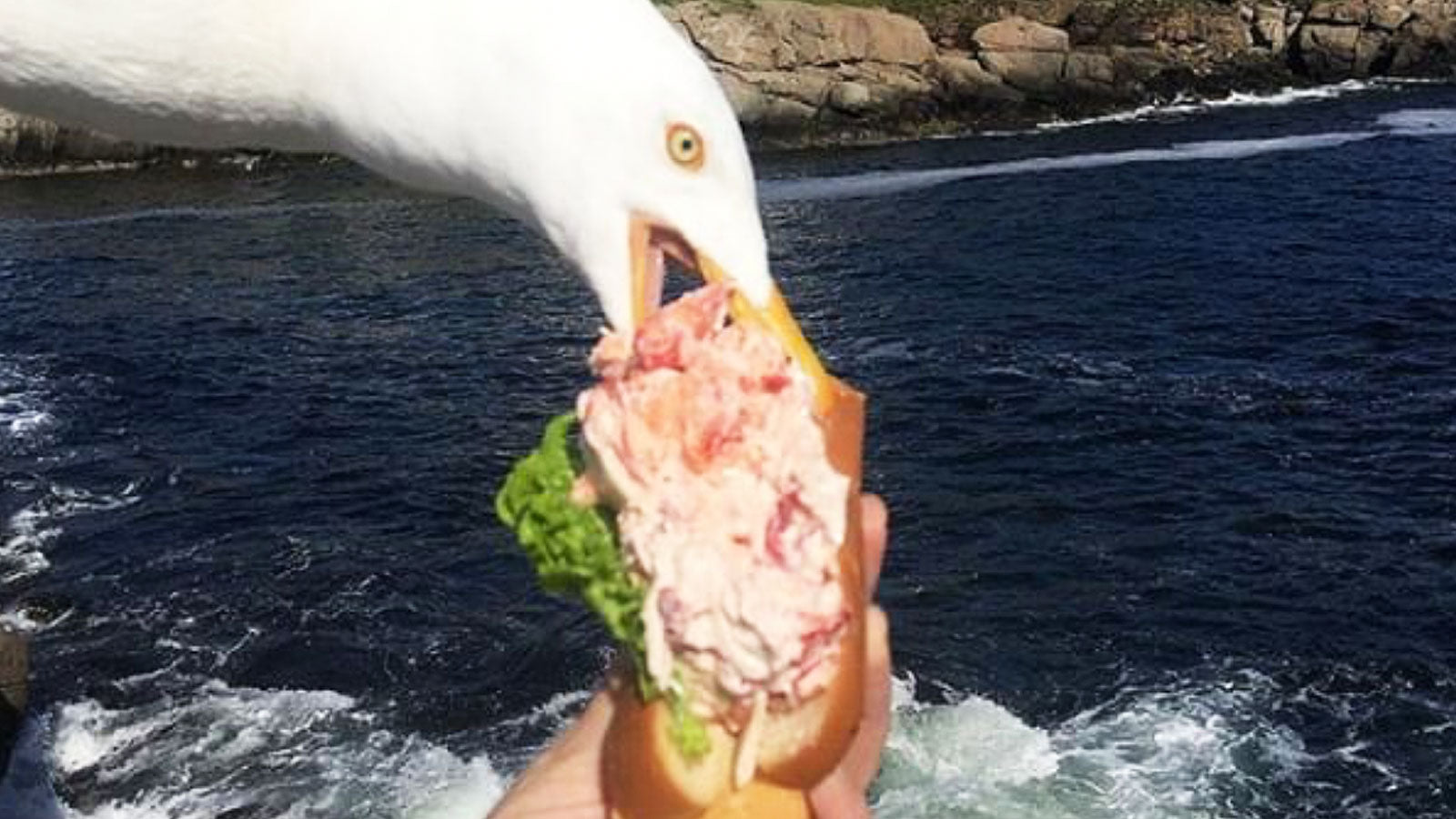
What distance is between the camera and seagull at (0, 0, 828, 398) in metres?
3.75

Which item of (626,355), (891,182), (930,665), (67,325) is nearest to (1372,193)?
(891,182)

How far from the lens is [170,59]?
416 cm

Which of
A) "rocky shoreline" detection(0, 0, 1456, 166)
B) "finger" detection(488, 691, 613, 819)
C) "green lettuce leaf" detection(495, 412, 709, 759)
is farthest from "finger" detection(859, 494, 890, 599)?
"rocky shoreline" detection(0, 0, 1456, 166)

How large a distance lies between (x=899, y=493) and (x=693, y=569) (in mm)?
17960

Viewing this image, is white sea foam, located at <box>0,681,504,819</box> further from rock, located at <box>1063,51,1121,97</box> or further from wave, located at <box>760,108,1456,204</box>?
rock, located at <box>1063,51,1121,97</box>

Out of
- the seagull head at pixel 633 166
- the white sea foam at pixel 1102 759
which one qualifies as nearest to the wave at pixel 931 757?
the white sea foam at pixel 1102 759

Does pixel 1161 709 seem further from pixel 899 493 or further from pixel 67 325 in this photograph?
pixel 67 325

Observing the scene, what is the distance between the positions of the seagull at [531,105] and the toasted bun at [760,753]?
0.55 metres

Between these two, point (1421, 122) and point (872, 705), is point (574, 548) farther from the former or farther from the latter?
point (1421, 122)

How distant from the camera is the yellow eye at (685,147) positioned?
12.3 feet

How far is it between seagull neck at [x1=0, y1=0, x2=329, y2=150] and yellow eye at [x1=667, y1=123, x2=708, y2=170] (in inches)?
36.7

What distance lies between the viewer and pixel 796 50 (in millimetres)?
50125

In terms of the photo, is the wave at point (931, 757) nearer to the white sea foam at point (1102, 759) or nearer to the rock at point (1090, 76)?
the white sea foam at point (1102, 759)

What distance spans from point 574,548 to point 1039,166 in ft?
130
